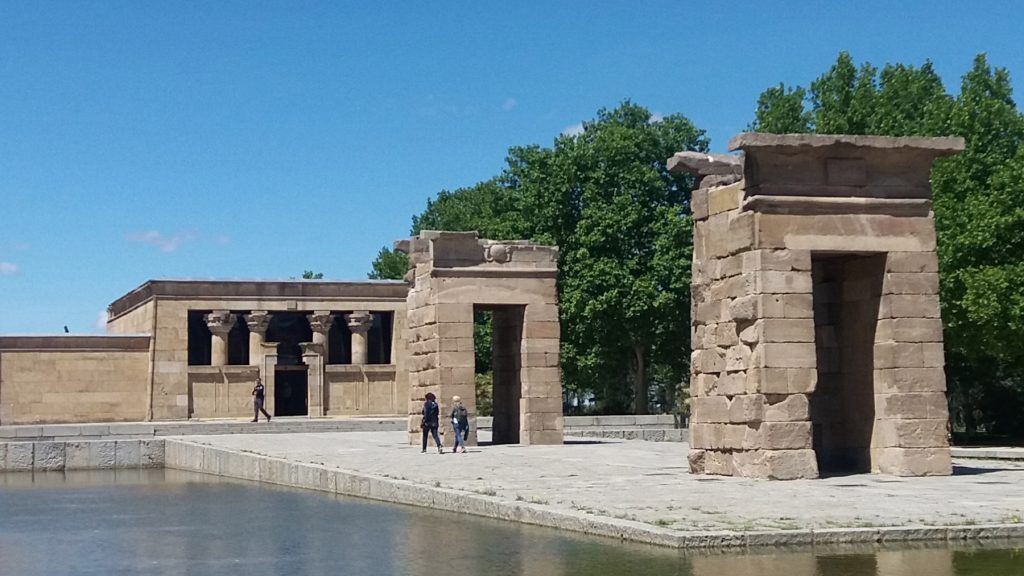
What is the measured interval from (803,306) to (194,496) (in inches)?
364

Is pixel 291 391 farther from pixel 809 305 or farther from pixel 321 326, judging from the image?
pixel 809 305

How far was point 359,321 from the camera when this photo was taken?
5147 centimetres

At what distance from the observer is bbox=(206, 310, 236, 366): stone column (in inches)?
1949

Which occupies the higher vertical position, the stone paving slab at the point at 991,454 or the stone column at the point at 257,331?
the stone column at the point at 257,331

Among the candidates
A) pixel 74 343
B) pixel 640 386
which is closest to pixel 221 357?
pixel 74 343

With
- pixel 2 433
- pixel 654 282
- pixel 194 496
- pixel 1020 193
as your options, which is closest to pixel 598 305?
pixel 654 282

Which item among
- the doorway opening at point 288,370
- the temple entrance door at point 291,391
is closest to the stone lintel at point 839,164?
the doorway opening at point 288,370

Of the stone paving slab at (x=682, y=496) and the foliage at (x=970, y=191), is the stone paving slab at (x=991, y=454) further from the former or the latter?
the foliage at (x=970, y=191)

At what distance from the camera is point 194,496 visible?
64.1ft

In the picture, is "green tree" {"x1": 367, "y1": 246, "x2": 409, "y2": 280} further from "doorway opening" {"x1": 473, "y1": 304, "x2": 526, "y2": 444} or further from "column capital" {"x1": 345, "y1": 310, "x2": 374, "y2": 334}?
"doorway opening" {"x1": 473, "y1": 304, "x2": 526, "y2": 444}

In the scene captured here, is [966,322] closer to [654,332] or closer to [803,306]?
[654,332]

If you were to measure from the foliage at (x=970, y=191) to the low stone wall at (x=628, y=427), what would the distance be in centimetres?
784

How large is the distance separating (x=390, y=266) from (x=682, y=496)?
57.3 metres

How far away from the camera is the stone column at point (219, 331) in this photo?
162ft
